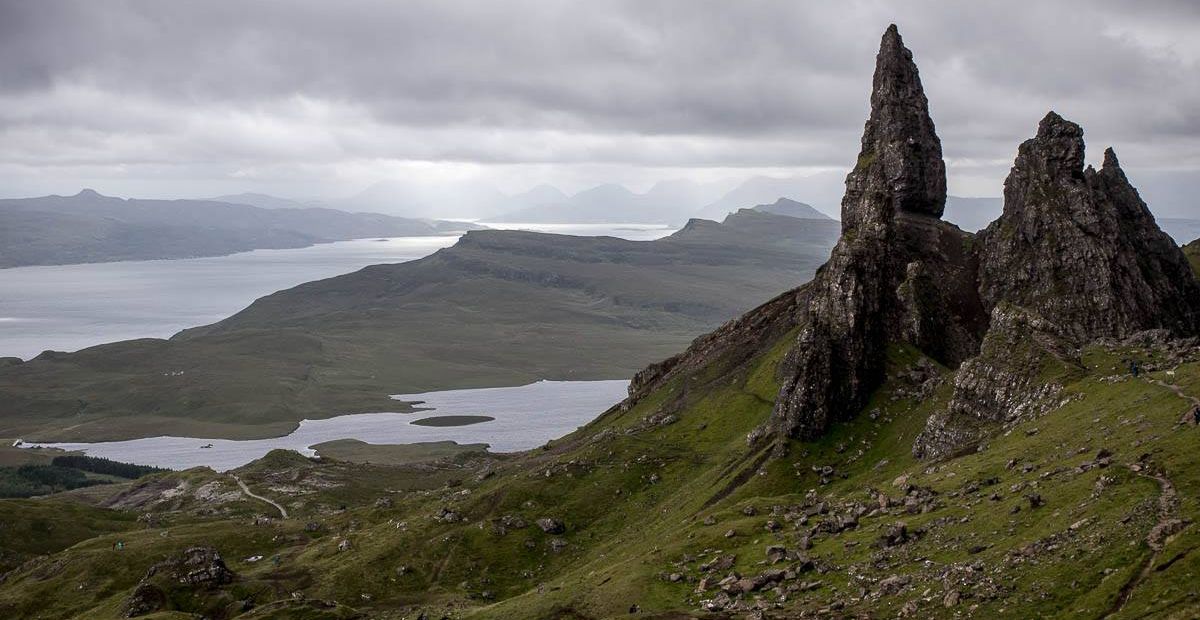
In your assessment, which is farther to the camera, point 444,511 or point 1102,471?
point 444,511

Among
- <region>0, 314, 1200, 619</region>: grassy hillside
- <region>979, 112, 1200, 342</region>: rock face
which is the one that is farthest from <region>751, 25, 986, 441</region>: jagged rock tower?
<region>979, 112, 1200, 342</region>: rock face

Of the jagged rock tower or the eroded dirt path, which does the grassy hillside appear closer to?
the eroded dirt path

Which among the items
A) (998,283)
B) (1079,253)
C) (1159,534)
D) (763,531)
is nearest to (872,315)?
(998,283)

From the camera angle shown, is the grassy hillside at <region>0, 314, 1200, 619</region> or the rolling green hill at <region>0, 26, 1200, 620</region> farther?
the rolling green hill at <region>0, 26, 1200, 620</region>

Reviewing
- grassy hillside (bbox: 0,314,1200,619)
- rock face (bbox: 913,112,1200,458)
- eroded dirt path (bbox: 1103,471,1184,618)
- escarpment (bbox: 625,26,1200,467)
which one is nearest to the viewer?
eroded dirt path (bbox: 1103,471,1184,618)

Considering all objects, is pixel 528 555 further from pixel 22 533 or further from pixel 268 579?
pixel 22 533

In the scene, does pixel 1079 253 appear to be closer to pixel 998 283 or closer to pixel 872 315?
pixel 998 283

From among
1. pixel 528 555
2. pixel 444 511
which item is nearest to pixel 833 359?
pixel 528 555

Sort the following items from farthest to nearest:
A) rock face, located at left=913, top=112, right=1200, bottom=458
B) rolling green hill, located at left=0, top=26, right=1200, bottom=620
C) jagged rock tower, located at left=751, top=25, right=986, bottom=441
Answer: rock face, located at left=913, top=112, right=1200, bottom=458 < jagged rock tower, located at left=751, top=25, right=986, bottom=441 < rolling green hill, located at left=0, top=26, right=1200, bottom=620

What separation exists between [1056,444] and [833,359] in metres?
57.0

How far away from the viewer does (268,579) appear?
143125 mm

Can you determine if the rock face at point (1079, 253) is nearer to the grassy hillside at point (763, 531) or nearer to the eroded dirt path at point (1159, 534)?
the grassy hillside at point (763, 531)

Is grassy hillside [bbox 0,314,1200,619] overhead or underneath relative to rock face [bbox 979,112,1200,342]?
underneath

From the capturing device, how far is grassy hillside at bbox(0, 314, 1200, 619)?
6112 cm
